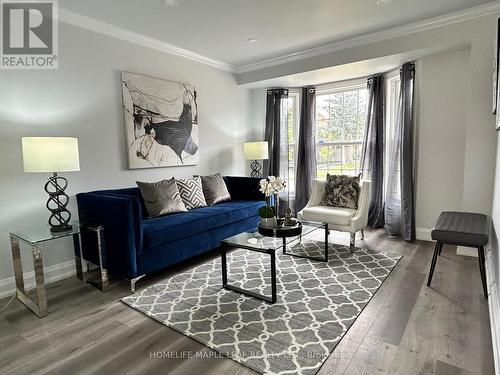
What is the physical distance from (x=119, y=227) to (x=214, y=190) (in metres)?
1.73

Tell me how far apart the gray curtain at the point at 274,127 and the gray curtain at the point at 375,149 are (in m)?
1.46

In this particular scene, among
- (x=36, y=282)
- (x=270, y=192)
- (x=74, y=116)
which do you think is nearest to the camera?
(x=36, y=282)

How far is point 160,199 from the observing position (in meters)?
3.36

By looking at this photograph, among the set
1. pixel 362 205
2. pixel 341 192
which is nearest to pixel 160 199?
pixel 341 192

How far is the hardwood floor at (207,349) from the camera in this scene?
1.70 metres

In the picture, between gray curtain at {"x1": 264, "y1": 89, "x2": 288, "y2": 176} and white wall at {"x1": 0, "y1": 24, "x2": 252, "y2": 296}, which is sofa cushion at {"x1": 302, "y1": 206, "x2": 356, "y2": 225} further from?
white wall at {"x1": 0, "y1": 24, "x2": 252, "y2": 296}

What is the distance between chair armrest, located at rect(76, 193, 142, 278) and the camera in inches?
100

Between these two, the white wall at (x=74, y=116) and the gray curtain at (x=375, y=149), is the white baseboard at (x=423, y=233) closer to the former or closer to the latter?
the gray curtain at (x=375, y=149)

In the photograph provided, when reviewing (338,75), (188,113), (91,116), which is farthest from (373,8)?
(91,116)

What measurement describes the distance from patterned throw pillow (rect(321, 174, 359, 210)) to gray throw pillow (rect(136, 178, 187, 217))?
6.31 feet

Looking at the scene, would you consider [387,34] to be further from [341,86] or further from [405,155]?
[405,155]

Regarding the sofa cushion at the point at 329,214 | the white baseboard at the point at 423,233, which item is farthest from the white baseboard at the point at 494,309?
the sofa cushion at the point at 329,214

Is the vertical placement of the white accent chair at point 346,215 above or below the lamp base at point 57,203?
below

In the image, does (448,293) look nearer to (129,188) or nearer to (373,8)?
(373,8)
